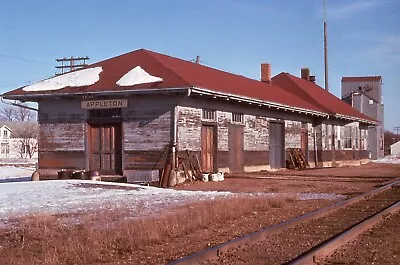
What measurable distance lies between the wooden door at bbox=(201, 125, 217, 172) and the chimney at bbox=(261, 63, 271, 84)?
631 inches

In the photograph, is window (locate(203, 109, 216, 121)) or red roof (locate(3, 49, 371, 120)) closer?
red roof (locate(3, 49, 371, 120))

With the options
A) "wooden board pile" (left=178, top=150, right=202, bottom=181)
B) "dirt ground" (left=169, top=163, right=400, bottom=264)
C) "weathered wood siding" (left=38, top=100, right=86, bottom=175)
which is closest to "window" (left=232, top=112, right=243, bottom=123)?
"dirt ground" (left=169, top=163, right=400, bottom=264)

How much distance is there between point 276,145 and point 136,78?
11.3 meters

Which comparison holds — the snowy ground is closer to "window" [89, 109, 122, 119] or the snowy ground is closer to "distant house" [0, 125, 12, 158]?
"window" [89, 109, 122, 119]

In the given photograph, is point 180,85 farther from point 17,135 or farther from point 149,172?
point 17,135

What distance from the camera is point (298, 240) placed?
888 centimetres

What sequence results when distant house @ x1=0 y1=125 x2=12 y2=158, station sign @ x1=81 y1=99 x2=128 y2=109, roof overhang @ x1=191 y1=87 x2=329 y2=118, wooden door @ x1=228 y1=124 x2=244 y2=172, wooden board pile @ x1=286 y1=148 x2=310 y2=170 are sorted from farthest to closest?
distant house @ x1=0 y1=125 x2=12 y2=158
wooden board pile @ x1=286 y1=148 x2=310 y2=170
wooden door @ x1=228 y1=124 x2=244 y2=172
station sign @ x1=81 y1=99 x2=128 y2=109
roof overhang @ x1=191 y1=87 x2=329 y2=118

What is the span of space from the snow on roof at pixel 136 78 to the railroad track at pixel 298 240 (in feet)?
34.6

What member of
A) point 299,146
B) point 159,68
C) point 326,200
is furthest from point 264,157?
point 326,200

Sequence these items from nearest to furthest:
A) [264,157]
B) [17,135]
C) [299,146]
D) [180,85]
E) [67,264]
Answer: [67,264] < [180,85] < [264,157] < [299,146] < [17,135]

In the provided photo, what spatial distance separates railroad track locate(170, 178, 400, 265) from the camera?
23.8ft

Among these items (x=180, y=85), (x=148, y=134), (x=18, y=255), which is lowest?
(x=18, y=255)

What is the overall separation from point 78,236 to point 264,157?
2081 cm

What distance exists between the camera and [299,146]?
112ft
